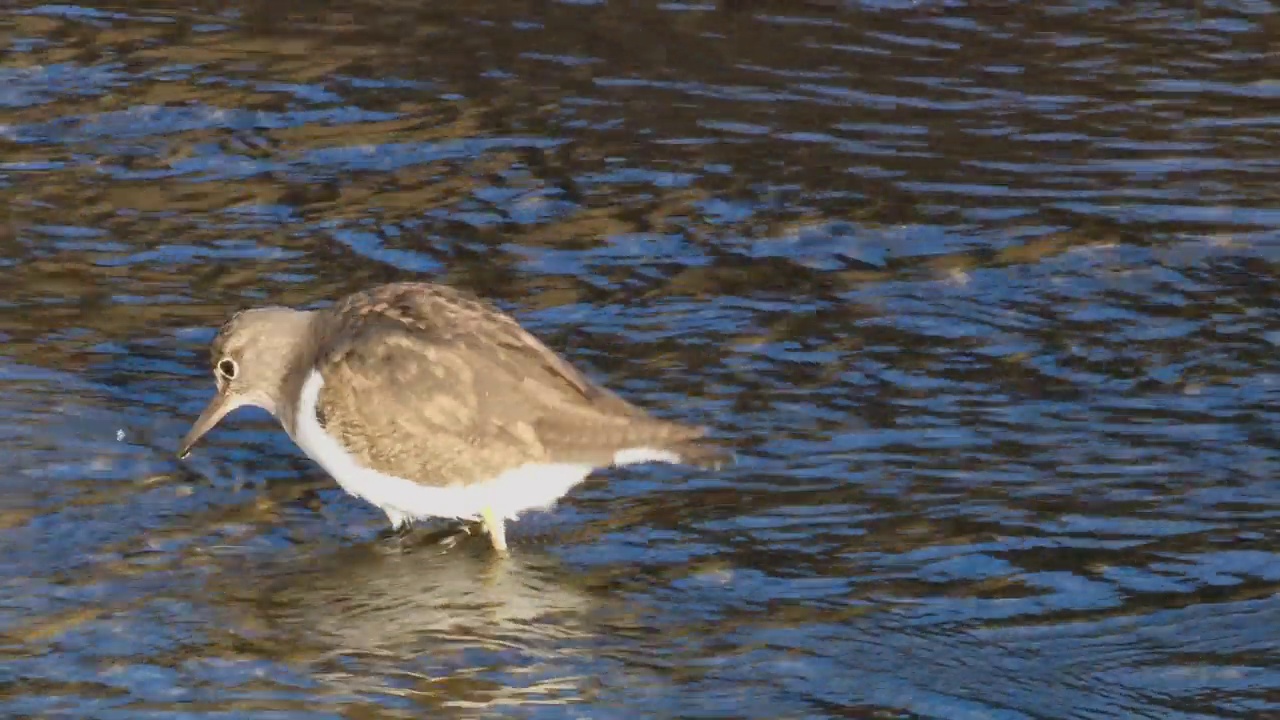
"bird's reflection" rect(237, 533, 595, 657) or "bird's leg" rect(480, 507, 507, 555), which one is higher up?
"bird's leg" rect(480, 507, 507, 555)

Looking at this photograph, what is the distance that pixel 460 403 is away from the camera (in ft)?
28.5

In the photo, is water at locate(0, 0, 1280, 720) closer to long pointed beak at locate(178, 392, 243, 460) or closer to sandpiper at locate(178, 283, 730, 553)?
long pointed beak at locate(178, 392, 243, 460)

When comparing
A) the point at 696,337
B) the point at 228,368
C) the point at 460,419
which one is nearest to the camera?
the point at 460,419

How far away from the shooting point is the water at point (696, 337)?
7797mm

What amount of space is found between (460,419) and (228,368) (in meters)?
1.24

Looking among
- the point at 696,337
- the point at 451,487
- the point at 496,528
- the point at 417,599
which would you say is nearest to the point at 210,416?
the point at 451,487

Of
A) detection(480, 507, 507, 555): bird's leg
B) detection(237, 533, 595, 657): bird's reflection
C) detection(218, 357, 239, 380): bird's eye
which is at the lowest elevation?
detection(237, 533, 595, 657): bird's reflection

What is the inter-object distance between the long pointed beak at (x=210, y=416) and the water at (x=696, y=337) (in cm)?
14

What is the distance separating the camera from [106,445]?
9.54 m

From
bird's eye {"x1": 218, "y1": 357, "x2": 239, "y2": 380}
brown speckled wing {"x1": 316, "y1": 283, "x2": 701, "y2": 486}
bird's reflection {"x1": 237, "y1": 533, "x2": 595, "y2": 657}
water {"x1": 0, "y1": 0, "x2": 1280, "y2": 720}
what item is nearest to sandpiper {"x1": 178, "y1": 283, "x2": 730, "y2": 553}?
brown speckled wing {"x1": 316, "y1": 283, "x2": 701, "y2": 486}

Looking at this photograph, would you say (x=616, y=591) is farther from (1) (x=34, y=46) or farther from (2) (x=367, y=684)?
(1) (x=34, y=46)

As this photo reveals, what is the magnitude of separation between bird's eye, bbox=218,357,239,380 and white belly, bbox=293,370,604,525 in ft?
1.98

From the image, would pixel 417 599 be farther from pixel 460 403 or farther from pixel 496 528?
pixel 460 403

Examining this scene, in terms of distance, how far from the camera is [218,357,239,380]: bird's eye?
30.7 ft
